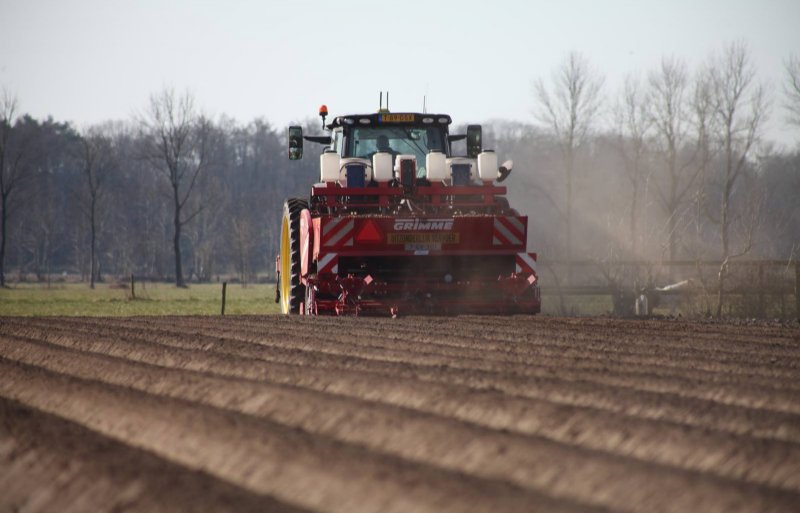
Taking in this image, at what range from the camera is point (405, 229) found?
42.9 feet

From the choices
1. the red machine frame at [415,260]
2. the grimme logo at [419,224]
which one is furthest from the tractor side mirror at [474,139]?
the grimme logo at [419,224]

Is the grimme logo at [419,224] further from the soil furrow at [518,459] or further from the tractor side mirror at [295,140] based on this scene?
the soil furrow at [518,459]

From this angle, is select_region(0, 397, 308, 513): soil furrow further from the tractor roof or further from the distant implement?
the tractor roof

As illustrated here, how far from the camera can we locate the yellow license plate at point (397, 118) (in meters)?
14.9

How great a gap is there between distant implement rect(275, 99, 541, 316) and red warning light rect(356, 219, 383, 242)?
0.01m

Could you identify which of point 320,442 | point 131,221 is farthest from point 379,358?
point 131,221

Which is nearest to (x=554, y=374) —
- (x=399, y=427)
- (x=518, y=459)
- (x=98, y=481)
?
(x=399, y=427)

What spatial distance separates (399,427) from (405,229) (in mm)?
7941

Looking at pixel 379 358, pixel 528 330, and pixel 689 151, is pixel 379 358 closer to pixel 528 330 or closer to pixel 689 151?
pixel 528 330

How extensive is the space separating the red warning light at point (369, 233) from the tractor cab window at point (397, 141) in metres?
1.97

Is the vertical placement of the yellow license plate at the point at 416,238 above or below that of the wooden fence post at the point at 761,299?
above

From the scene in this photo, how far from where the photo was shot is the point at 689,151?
172 ft

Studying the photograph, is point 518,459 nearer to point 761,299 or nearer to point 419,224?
point 419,224

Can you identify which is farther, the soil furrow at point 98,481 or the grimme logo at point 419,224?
the grimme logo at point 419,224
